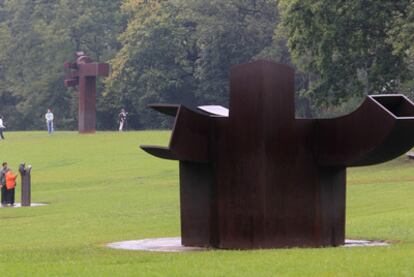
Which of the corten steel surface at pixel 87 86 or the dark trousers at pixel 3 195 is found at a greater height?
the corten steel surface at pixel 87 86

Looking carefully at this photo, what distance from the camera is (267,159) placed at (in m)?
17.1

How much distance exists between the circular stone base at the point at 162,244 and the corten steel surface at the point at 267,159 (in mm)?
502

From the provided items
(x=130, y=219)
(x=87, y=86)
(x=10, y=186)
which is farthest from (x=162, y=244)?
(x=87, y=86)

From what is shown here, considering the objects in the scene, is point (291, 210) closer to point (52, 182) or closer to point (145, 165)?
point (52, 182)

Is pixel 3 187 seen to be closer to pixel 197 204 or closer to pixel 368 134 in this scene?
pixel 197 204

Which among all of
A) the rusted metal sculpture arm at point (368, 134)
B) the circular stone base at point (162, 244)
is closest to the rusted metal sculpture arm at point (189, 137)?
the circular stone base at point (162, 244)

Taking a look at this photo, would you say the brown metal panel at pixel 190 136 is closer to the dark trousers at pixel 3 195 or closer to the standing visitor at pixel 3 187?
the standing visitor at pixel 3 187

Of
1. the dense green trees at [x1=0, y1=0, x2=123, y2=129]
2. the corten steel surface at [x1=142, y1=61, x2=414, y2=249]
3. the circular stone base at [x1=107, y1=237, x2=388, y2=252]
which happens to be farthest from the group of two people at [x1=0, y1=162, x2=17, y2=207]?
the dense green trees at [x1=0, y1=0, x2=123, y2=129]

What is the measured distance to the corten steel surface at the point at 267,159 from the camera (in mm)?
17125

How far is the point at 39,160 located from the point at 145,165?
5789 millimetres

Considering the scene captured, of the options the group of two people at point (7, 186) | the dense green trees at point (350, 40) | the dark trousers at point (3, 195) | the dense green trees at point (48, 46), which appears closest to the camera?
the group of two people at point (7, 186)

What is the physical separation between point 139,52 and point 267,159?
2478 inches

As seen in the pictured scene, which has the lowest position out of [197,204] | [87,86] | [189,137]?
[197,204]

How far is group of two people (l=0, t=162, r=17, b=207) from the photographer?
34594mm
